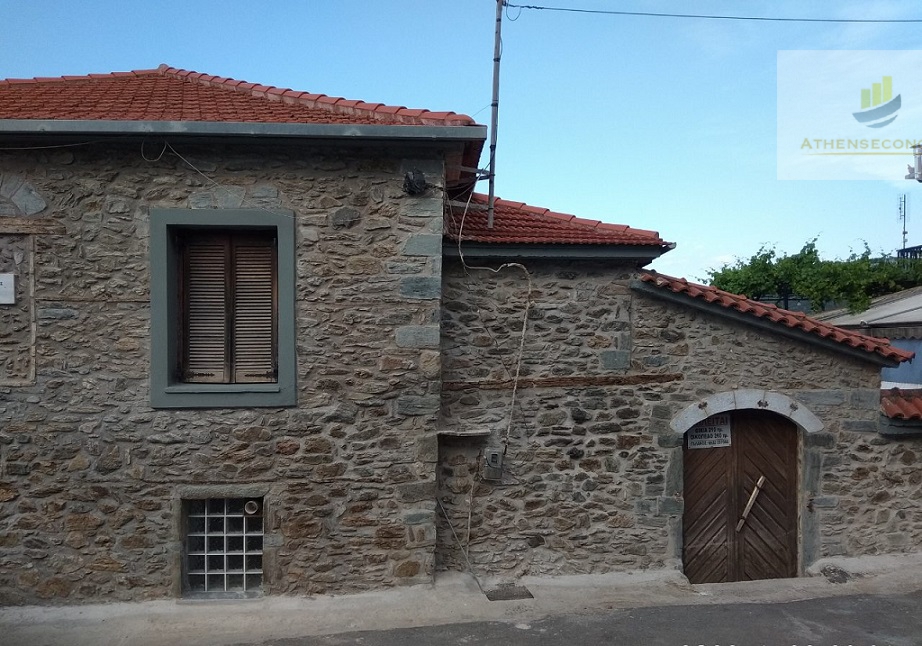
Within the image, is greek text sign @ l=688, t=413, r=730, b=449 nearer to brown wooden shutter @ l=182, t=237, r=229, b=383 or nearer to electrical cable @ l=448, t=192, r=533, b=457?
electrical cable @ l=448, t=192, r=533, b=457

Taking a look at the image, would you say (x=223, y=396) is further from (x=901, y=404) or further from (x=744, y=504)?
(x=901, y=404)

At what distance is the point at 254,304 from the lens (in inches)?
219

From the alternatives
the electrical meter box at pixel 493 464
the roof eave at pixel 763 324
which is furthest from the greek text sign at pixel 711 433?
the electrical meter box at pixel 493 464

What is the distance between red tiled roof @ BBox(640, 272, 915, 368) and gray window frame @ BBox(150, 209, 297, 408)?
11.0 feet

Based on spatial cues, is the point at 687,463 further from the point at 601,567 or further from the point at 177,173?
the point at 177,173

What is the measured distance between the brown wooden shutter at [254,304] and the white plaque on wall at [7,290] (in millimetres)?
1743

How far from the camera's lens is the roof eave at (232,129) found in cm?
496

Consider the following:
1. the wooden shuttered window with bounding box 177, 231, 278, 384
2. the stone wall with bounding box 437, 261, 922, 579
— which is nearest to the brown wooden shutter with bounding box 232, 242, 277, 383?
the wooden shuttered window with bounding box 177, 231, 278, 384

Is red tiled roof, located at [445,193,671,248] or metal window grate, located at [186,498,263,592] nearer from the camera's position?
metal window grate, located at [186,498,263,592]

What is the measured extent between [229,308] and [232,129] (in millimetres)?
1535

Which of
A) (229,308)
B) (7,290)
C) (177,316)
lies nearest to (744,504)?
(229,308)

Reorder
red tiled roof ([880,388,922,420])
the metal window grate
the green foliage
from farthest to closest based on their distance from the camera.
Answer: the green foliage, red tiled roof ([880,388,922,420]), the metal window grate

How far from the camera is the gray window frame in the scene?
5242mm

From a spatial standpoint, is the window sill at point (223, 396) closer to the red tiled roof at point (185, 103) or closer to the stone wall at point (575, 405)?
the stone wall at point (575, 405)
